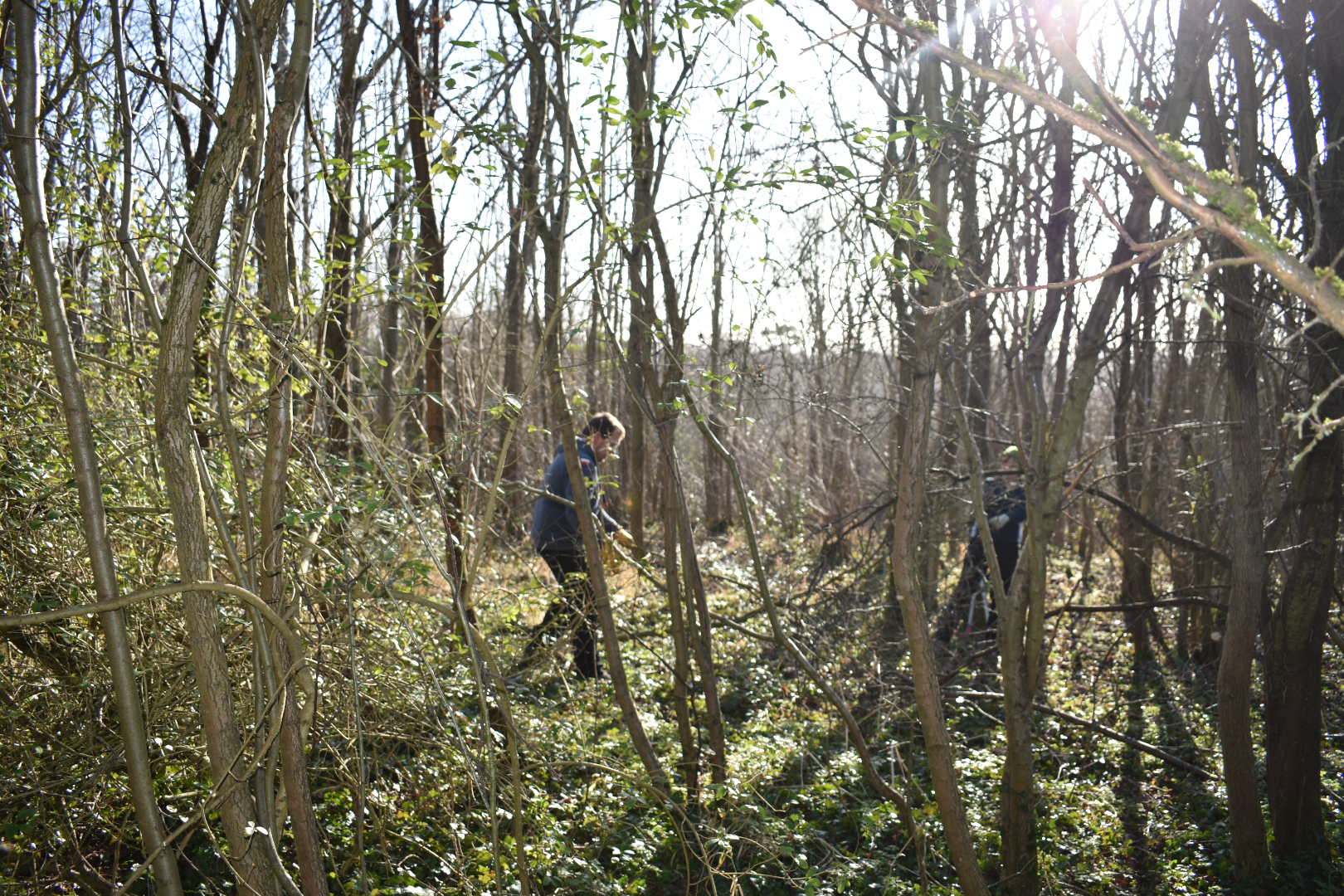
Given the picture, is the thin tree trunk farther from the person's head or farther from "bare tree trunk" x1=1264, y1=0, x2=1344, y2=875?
"bare tree trunk" x1=1264, y1=0, x2=1344, y2=875

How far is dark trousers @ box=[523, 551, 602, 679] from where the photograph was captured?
402 cm

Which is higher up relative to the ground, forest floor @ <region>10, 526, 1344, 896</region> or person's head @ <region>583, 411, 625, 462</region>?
person's head @ <region>583, 411, 625, 462</region>

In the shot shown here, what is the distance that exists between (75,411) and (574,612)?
8.91 ft

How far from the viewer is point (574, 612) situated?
4.36 m

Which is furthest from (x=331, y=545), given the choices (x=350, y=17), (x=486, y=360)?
(x=350, y=17)

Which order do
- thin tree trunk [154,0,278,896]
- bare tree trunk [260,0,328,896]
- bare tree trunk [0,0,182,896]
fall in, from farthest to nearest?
bare tree trunk [260,0,328,896], thin tree trunk [154,0,278,896], bare tree trunk [0,0,182,896]

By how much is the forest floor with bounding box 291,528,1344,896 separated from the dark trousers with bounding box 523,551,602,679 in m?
0.12

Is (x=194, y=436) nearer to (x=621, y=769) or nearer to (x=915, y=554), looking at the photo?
(x=621, y=769)

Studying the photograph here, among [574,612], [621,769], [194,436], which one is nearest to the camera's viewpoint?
[194,436]

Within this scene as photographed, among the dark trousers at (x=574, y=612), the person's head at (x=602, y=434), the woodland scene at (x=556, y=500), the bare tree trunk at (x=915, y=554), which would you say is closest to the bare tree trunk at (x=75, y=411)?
the woodland scene at (x=556, y=500)

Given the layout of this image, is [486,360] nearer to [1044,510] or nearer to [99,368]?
[99,368]

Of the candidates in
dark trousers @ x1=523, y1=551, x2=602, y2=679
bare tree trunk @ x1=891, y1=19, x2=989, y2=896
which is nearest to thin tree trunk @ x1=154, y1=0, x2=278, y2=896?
dark trousers @ x1=523, y1=551, x2=602, y2=679

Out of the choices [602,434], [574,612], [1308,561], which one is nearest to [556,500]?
[574,612]

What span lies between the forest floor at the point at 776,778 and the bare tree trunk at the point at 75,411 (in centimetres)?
65
